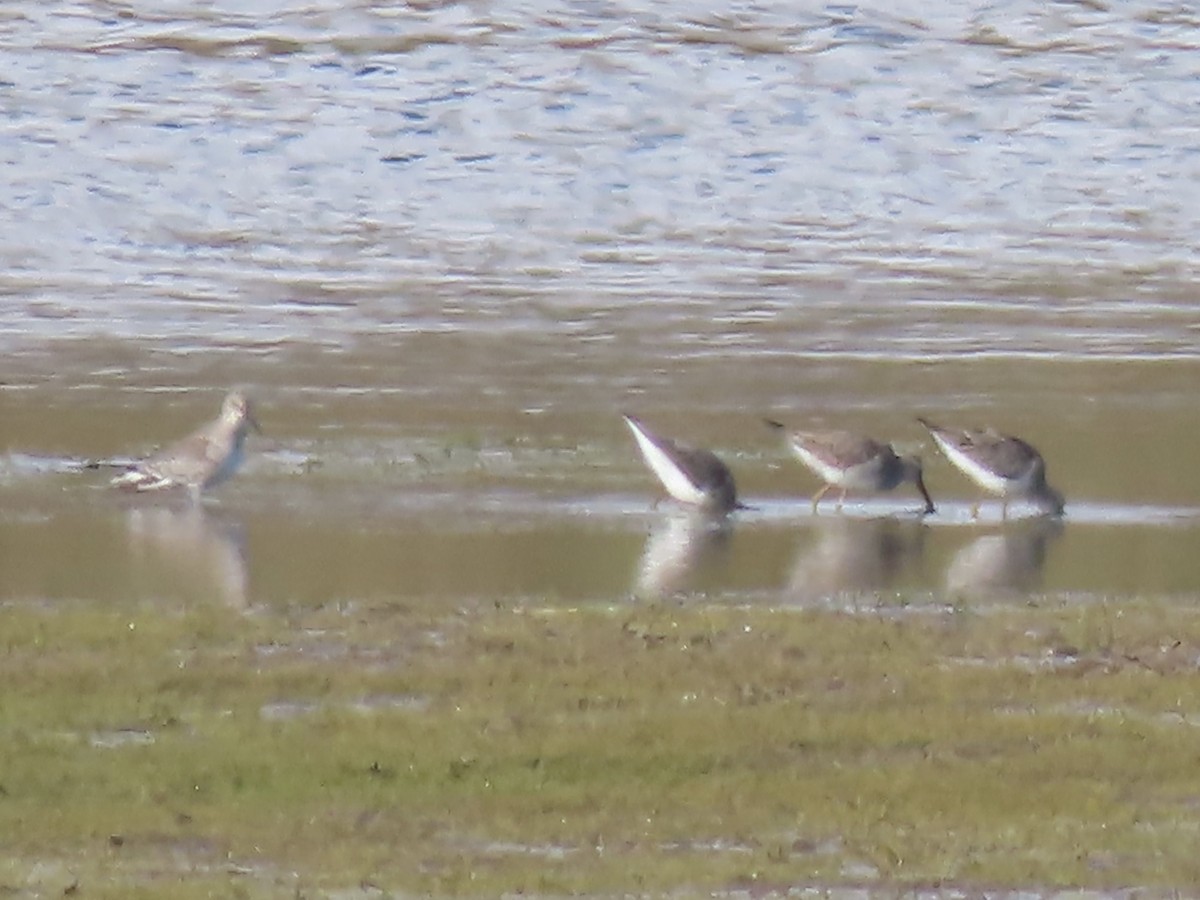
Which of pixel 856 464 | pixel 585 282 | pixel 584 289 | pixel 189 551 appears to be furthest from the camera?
pixel 585 282

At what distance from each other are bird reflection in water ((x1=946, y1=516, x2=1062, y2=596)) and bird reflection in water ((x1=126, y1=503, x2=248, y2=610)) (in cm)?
325

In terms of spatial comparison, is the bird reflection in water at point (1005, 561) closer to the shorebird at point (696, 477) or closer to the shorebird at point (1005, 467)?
the shorebird at point (1005, 467)

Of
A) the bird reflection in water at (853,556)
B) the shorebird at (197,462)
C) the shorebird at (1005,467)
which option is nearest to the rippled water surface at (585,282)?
the bird reflection in water at (853,556)

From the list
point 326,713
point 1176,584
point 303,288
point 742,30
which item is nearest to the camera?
point 326,713

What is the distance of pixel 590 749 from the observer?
990cm

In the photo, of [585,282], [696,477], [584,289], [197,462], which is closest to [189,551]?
[197,462]

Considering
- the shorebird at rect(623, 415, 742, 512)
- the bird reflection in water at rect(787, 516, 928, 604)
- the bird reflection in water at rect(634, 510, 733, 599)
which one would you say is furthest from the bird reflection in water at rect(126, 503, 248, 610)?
the bird reflection in water at rect(787, 516, 928, 604)

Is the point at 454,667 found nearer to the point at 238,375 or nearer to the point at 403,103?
the point at 238,375

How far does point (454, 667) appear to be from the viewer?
36.5 feet

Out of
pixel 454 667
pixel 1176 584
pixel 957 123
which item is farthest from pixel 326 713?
pixel 957 123

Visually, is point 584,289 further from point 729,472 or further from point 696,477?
point 696,477

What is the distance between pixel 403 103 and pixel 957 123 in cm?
740

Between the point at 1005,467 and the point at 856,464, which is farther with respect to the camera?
the point at 856,464

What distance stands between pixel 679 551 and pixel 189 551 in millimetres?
2390
